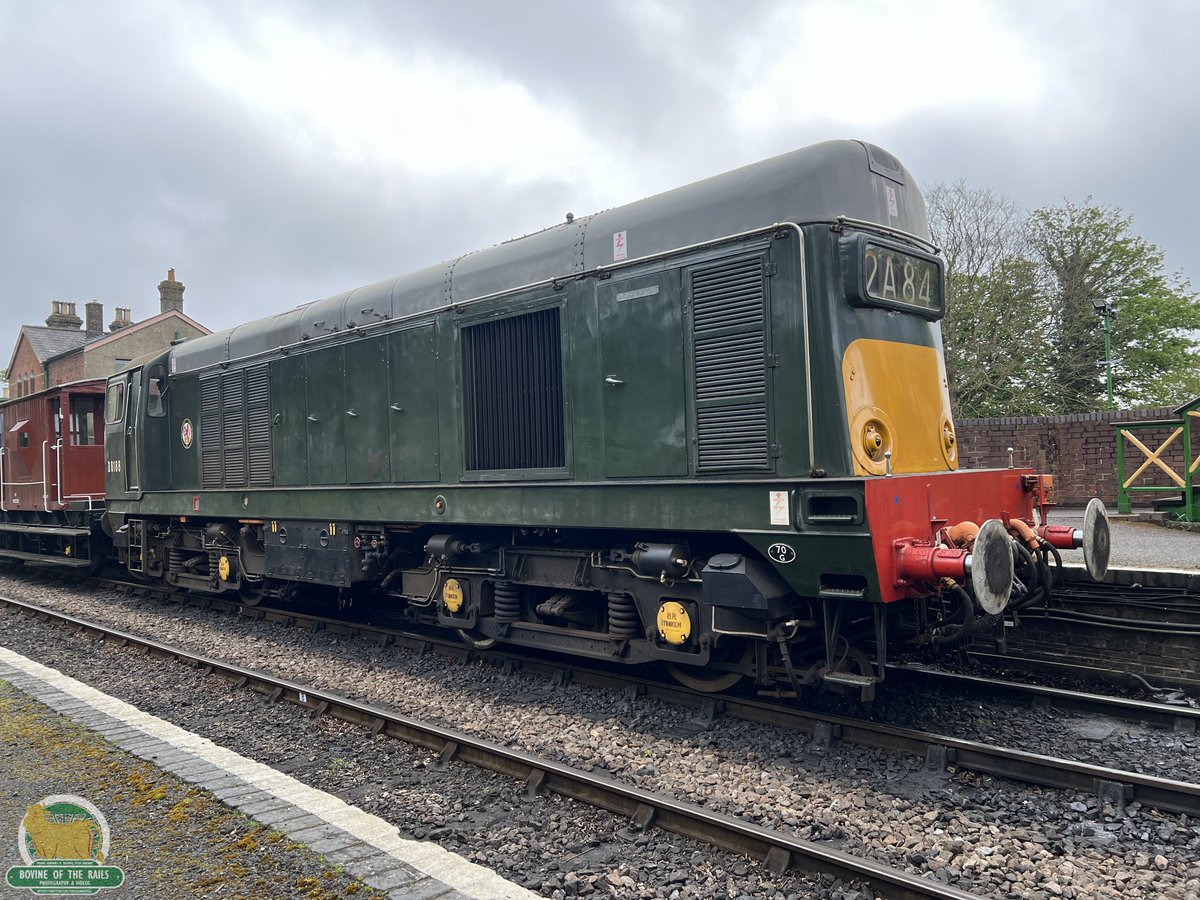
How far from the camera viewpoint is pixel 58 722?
5602mm

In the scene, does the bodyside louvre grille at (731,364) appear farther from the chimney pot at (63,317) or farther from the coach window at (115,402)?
the chimney pot at (63,317)

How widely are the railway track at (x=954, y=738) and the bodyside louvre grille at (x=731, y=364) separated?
173 centimetres

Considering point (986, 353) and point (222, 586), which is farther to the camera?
point (986, 353)

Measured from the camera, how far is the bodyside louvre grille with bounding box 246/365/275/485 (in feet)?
31.8

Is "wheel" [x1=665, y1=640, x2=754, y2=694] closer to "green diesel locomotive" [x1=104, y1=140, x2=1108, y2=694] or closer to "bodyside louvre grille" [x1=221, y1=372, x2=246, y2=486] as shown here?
"green diesel locomotive" [x1=104, y1=140, x2=1108, y2=694]

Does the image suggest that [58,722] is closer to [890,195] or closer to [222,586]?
[222,586]

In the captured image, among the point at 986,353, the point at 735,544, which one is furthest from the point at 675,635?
the point at 986,353

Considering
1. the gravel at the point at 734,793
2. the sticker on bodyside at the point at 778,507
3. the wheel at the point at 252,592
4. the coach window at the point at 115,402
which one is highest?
the coach window at the point at 115,402

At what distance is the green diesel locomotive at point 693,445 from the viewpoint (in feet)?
16.6

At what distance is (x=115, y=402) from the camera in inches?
491

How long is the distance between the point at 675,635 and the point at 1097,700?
3000mm

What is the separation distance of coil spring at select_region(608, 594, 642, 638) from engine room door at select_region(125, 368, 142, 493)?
8534 millimetres

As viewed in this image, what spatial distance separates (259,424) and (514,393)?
4.33m

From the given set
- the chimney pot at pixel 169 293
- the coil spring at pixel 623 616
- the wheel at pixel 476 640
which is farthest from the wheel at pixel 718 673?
the chimney pot at pixel 169 293
